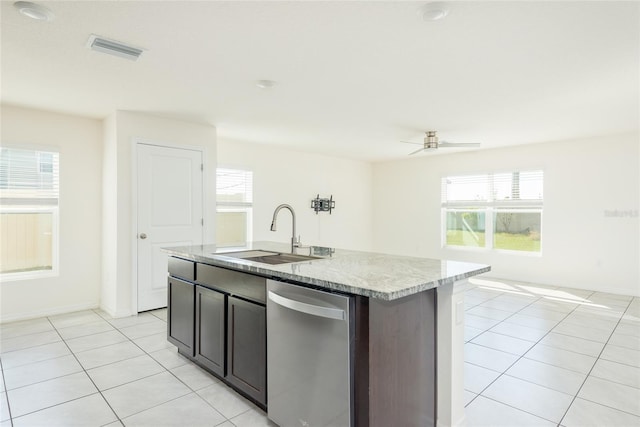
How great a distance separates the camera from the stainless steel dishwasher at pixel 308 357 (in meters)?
1.54

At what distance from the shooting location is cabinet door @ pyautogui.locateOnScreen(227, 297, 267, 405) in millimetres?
1992

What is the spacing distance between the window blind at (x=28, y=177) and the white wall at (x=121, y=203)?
0.54 meters

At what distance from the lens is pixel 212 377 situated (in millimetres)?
2492

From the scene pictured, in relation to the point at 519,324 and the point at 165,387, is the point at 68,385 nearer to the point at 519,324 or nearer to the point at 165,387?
the point at 165,387

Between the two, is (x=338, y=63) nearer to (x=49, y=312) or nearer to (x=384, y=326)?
(x=384, y=326)

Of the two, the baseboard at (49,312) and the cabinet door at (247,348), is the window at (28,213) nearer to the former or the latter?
the baseboard at (49,312)

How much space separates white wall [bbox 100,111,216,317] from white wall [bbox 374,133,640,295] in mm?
5348

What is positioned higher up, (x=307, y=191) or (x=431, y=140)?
(x=431, y=140)

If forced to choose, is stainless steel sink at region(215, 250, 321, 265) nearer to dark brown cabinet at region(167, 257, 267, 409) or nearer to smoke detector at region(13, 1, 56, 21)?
dark brown cabinet at region(167, 257, 267, 409)

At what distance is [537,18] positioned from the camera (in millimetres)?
2055

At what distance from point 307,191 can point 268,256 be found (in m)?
4.12

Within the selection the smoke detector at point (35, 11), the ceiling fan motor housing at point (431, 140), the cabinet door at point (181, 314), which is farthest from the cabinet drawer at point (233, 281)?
the ceiling fan motor housing at point (431, 140)

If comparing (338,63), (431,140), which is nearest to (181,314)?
(338,63)

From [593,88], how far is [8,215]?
19.7 ft
